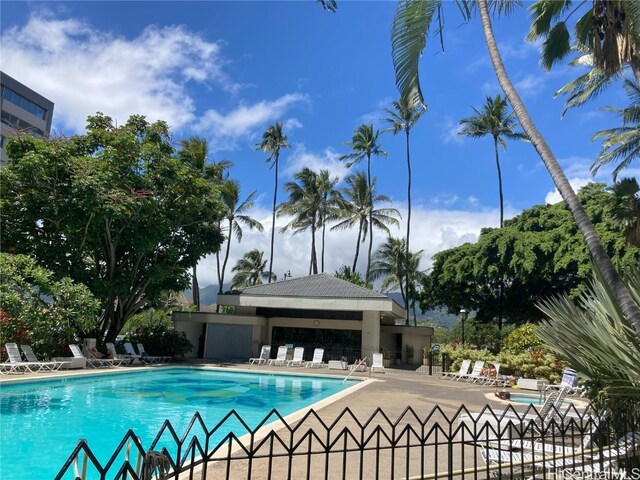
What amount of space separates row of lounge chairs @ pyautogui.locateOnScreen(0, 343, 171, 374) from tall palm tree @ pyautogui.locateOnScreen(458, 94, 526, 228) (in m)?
30.4

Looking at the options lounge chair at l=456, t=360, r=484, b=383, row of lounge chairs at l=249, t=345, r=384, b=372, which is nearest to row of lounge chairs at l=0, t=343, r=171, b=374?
row of lounge chairs at l=249, t=345, r=384, b=372

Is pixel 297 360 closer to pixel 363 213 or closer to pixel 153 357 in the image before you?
pixel 153 357

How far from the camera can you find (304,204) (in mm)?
43156

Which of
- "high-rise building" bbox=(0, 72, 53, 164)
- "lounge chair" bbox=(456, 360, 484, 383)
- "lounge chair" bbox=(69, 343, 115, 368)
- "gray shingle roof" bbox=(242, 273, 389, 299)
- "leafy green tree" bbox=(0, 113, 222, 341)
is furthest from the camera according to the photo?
"high-rise building" bbox=(0, 72, 53, 164)

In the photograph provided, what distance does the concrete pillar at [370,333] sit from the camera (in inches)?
1008

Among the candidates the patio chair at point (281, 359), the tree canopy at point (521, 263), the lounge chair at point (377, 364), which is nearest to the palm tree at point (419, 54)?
the lounge chair at point (377, 364)

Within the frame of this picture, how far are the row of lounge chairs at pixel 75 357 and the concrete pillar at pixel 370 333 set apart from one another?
35.2 ft

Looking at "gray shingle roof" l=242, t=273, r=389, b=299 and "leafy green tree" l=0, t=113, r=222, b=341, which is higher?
"leafy green tree" l=0, t=113, r=222, b=341

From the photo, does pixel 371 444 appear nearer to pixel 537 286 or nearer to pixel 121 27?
pixel 121 27

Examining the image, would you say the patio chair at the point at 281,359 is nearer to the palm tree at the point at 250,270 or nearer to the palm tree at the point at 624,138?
the palm tree at the point at 624,138

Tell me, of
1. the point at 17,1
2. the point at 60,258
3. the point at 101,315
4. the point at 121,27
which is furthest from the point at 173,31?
the point at 101,315

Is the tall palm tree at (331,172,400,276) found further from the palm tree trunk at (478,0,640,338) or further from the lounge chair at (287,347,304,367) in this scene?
the palm tree trunk at (478,0,640,338)

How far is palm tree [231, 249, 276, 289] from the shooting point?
5716 cm

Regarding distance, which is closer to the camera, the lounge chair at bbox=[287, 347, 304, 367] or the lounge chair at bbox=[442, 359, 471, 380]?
the lounge chair at bbox=[442, 359, 471, 380]
